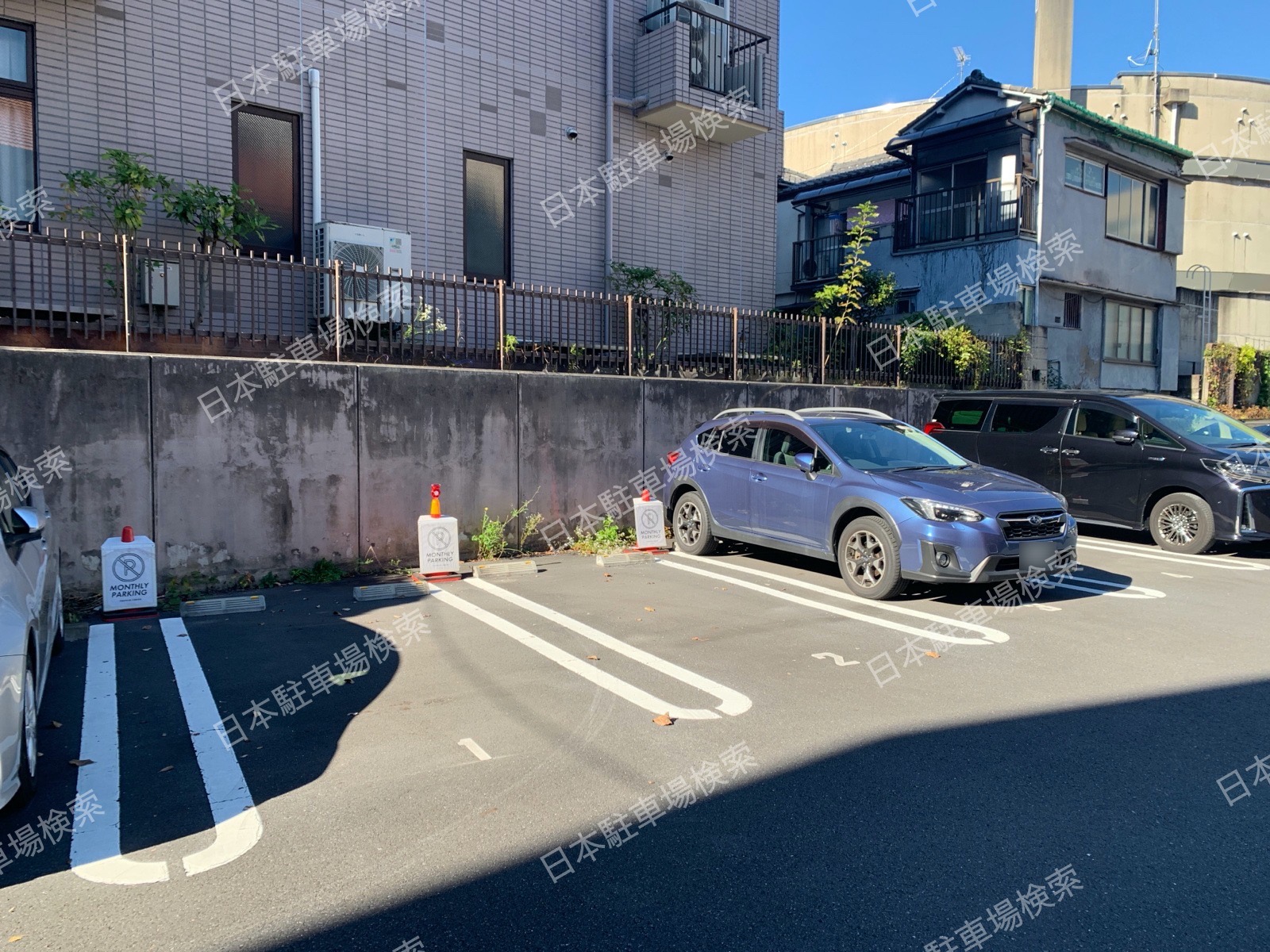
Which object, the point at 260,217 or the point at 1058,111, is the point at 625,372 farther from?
the point at 1058,111

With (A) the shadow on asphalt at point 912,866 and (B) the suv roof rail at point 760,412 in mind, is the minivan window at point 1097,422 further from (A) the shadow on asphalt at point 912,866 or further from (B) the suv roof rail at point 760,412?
(A) the shadow on asphalt at point 912,866

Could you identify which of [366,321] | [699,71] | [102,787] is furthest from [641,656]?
[699,71]

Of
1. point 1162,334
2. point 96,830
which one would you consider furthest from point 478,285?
point 1162,334

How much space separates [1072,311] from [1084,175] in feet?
10.5

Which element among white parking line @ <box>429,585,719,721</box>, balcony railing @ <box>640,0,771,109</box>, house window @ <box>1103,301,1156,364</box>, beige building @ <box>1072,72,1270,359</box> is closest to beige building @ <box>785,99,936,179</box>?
beige building @ <box>1072,72,1270,359</box>

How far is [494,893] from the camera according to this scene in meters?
3.32

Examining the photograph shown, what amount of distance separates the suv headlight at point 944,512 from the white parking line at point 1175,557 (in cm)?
401

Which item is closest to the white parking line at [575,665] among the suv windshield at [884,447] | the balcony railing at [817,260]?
the suv windshield at [884,447]

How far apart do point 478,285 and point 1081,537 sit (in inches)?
325

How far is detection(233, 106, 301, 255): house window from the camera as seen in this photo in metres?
11.4

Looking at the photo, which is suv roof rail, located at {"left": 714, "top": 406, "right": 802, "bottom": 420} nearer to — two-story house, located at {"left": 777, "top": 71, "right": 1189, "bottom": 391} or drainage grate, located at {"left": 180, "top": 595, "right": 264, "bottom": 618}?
drainage grate, located at {"left": 180, "top": 595, "right": 264, "bottom": 618}

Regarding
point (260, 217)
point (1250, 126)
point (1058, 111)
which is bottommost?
point (260, 217)

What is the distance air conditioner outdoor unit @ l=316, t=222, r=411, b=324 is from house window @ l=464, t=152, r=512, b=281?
1.59m

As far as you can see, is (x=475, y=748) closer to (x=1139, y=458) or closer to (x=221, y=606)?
(x=221, y=606)
